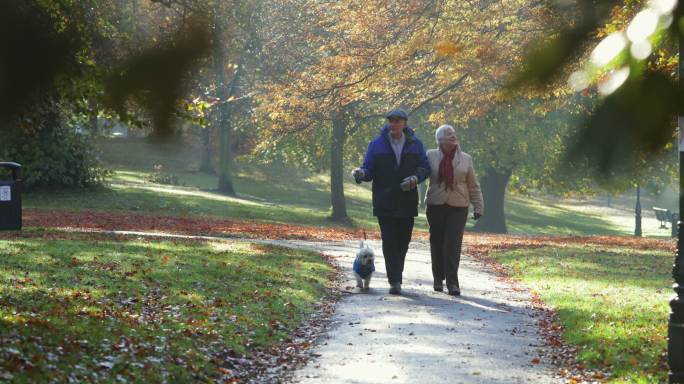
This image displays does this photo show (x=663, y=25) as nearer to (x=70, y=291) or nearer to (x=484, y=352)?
(x=484, y=352)

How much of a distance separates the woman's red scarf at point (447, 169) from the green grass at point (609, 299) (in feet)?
6.78

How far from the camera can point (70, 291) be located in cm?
1094

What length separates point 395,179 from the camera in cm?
1288

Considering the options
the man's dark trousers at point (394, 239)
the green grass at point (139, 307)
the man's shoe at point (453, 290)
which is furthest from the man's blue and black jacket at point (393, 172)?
the green grass at point (139, 307)

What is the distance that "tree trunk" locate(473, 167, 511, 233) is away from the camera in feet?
128

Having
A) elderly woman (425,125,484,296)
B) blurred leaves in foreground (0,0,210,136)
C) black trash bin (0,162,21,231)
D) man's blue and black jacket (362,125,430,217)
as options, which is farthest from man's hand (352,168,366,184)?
blurred leaves in foreground (0,0,210,136)

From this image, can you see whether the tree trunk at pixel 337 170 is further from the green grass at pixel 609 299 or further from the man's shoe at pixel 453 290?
the man's shoe at pixel 453 290

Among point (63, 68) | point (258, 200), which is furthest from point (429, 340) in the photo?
point (258, 200)

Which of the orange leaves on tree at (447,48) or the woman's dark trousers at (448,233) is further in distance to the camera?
the orange leaves on tree at (447,48)

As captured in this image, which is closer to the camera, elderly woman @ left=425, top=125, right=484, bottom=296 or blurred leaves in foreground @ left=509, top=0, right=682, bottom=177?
blurred leaves in foreground @ left=509, top=0, right=682, bottom=177

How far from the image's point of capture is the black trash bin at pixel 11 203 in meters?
18.5

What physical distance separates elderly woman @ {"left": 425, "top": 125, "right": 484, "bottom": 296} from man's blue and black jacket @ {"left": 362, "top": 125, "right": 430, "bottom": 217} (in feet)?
→ 0.91

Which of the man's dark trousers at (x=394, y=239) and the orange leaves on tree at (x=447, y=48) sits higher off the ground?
the orange leaves on tree at (x=447, y=48)

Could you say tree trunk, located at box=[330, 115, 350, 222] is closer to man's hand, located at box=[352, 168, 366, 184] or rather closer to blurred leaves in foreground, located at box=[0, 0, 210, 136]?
man's hand, located at box=[352, 168, 366, 184]
